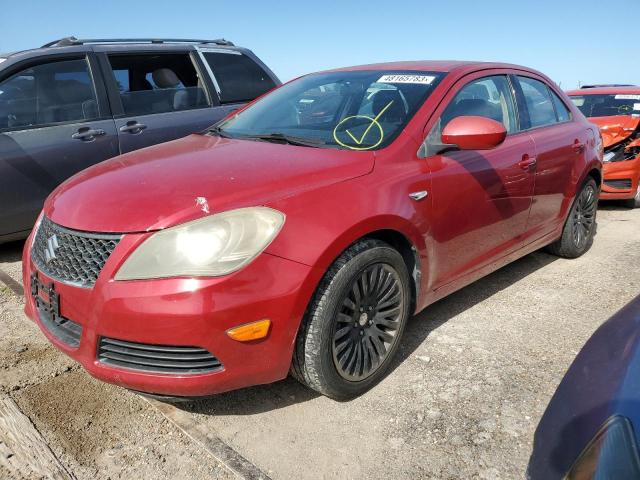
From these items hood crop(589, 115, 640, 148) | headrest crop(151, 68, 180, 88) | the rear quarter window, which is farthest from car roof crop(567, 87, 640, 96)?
headrest crop(151, 68, 180, 88)

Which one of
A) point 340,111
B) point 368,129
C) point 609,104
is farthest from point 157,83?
point 609,104

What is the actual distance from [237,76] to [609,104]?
4.79 meters

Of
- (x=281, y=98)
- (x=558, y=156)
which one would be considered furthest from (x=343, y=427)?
(x=558, y=156)

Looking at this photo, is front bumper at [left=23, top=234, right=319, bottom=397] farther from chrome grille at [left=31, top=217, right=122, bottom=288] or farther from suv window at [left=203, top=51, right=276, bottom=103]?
suv window at [left=203, top=51, right=276, bottom=103]

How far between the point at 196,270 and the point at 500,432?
4.76ft

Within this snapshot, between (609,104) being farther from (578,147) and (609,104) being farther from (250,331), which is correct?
(250,331)

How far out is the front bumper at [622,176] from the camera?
6172 millimetres

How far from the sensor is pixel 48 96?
440 centimetres

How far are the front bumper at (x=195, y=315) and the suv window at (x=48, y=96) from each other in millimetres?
2688

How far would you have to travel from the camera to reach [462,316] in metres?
3.37

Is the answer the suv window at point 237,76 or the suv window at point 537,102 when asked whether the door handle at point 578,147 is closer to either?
the suv window at point 537,102

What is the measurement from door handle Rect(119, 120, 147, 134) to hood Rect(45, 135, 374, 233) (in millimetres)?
2008

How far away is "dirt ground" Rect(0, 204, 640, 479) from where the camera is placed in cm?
210

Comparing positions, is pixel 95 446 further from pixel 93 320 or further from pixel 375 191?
pixel 375 191
